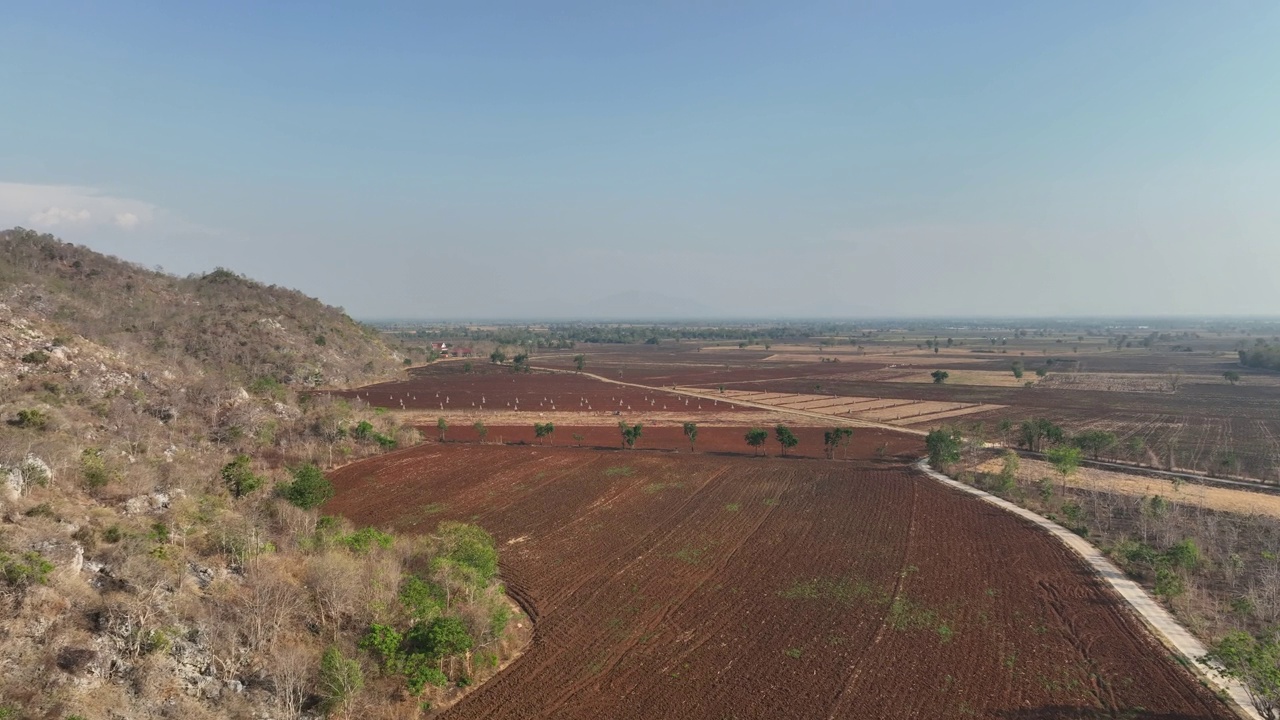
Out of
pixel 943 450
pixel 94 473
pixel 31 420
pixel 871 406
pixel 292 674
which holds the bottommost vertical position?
pixel 871 406

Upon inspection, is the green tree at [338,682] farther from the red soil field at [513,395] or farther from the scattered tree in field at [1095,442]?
the red soil field at [513,395]

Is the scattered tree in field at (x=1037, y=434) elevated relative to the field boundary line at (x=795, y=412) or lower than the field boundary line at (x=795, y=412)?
elevated

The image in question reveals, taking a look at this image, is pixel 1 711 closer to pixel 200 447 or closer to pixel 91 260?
pixel 200 447

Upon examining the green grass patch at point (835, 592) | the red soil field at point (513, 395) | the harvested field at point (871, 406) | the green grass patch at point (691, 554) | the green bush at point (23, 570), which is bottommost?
the harvested field at point (871, 406)

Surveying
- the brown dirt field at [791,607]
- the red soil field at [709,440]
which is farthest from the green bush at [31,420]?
the red soil field at [709,440]

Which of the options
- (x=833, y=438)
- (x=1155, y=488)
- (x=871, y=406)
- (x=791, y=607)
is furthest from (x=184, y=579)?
(x=871, y=406)

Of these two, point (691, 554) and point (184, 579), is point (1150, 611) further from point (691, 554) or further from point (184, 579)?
point (184, 579)
